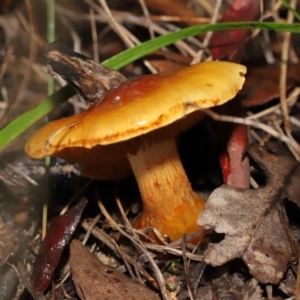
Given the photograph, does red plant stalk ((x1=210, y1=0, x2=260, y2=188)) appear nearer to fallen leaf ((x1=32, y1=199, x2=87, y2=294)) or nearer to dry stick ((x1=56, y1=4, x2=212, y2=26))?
dry stick ((x1=56, y1=4, x2=212, y2=26))

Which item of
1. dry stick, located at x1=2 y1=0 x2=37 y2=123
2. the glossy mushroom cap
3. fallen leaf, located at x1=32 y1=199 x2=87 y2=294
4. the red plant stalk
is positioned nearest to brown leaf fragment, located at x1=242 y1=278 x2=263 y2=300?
the red plant stalk

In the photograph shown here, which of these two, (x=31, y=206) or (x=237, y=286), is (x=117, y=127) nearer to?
(x=237, y=286)

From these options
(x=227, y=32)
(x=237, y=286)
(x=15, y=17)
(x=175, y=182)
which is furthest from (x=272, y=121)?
(x=15, y=17)

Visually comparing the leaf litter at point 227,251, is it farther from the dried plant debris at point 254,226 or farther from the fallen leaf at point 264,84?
the fallen leaf at point 264,84

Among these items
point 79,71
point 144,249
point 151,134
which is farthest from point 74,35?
point 144,249

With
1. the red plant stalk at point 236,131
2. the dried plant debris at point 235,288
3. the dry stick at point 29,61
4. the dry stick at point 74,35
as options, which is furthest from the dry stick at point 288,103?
the dry stick at point 29,61
